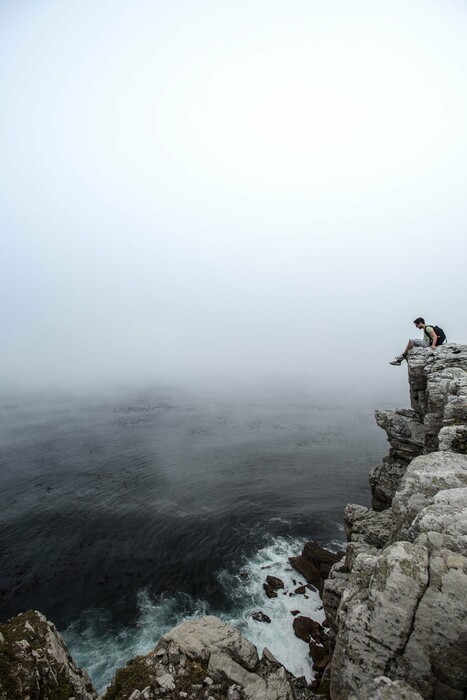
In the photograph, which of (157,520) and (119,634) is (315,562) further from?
(157,520)

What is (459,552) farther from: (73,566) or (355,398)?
(355,398)

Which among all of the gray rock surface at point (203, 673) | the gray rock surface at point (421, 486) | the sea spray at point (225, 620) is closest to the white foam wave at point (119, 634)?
the sea spray at point (225, 620)

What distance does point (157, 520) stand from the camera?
137ft

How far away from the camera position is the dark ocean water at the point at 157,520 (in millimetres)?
27188

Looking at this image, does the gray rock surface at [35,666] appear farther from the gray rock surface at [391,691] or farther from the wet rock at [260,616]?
the wet rock at [260,616]

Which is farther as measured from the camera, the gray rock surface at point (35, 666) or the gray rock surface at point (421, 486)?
the gray rock surface at point (421, 486)

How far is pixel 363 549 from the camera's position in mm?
19172

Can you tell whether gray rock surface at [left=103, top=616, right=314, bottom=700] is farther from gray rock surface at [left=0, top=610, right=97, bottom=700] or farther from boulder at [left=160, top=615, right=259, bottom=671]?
gray rock surface at [left=0, top=610, right=97, bottom=700]

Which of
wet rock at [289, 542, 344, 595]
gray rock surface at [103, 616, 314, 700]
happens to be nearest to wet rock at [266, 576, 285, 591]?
wet rock at [289, 542, 344, 595]

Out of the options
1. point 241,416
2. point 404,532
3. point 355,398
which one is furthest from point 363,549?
point 355,398

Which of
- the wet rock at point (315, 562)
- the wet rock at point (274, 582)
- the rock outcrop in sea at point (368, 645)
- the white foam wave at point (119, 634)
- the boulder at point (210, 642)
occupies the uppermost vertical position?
the rock outcrop in sea at point (368, 645)

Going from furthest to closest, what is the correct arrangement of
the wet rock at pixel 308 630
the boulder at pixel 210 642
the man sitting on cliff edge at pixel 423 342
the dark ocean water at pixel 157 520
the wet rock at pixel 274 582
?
the wet rock at pixel 274 582, the man sitting on cliff edge at pixel 423 342, the dark ocean water at pixel 157 520, the wet rock at pixel 308 630, the boulder at pixel 210 642

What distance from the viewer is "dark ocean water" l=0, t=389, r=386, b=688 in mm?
27188

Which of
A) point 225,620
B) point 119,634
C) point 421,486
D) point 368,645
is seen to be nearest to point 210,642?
point 368,645
